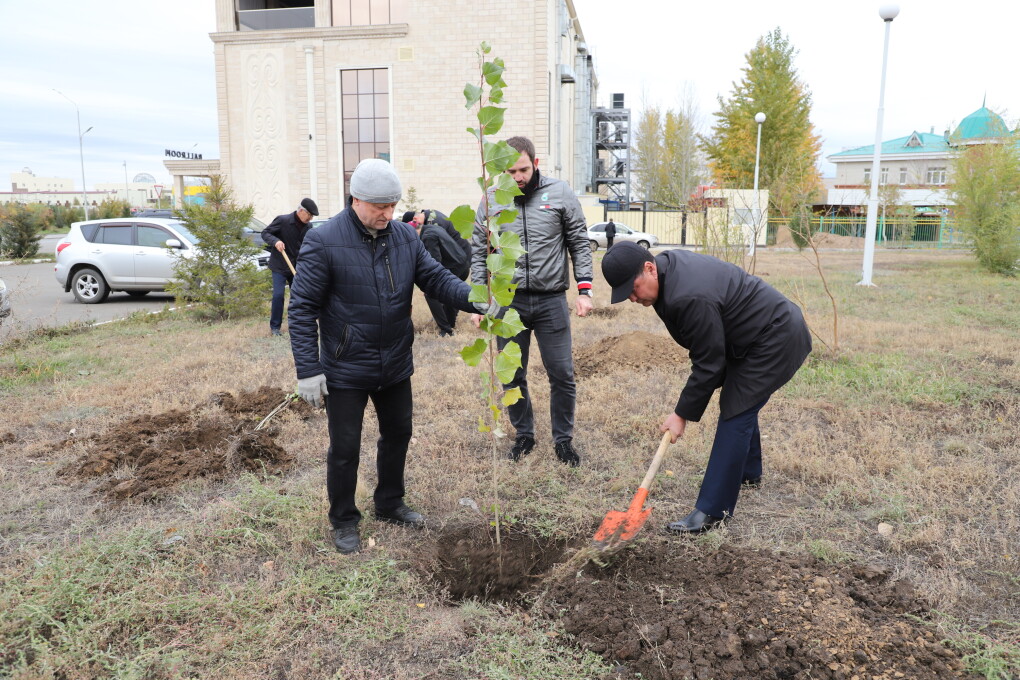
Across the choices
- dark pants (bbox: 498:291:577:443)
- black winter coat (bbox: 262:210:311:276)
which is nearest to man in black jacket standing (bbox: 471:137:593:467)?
dark pants (bbox: 498:291:577:443)

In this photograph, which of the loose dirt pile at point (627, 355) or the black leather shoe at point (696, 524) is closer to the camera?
the black leather shoe at point (696, 524)

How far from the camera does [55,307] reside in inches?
468

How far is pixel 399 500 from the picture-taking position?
12.0ft

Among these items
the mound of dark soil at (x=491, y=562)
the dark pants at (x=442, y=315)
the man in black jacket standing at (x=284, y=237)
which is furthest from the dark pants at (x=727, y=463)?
the man in black jacket standing at (x=284, y=237)

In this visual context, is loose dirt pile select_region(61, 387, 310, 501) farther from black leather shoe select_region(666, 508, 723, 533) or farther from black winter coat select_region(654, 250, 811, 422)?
black winter coat select_region(654, 250, 811, 422)

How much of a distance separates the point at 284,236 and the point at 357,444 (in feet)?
19.0

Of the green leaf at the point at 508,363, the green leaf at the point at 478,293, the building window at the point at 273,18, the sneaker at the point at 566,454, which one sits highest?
the building window at the point at 273,18

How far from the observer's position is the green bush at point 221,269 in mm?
9961

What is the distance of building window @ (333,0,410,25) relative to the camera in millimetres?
26297

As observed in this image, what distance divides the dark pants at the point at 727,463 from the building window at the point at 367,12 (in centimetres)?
2662

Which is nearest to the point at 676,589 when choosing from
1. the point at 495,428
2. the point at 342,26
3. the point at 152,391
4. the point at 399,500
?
the point at 495,428

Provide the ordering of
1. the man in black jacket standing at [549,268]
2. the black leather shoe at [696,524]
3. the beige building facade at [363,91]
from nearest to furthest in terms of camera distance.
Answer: the black leather shoe at [696,524] → the man in black jacket standing at [549,268] → the beige building facade at [363,91]

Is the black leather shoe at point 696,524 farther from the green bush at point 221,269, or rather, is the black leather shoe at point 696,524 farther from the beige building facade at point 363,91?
the beige building facade at point 363,91

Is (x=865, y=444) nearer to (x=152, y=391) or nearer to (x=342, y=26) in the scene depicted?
(x=152, y=391)
